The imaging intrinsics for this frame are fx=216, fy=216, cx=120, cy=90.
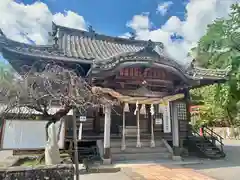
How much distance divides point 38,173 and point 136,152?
6209 mm

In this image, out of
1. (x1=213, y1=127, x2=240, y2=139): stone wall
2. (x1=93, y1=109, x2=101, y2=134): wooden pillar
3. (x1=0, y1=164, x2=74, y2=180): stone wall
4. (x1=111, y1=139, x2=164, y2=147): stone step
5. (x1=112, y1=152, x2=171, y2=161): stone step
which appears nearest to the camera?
(x1=0, y1=164, x2=74, y2=180): stone wall

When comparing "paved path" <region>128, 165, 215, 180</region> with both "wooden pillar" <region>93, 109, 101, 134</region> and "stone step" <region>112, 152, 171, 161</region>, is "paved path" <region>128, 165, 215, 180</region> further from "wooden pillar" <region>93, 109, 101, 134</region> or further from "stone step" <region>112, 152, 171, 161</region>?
"wooden pillar" <region>93, 109, 101, 134</region>

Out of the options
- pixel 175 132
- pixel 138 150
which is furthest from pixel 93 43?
pixel 175 132

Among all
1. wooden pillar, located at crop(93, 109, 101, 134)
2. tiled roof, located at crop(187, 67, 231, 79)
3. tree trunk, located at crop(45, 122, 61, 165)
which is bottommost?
tree trunk, located at crop(45, 122, 61, 165)

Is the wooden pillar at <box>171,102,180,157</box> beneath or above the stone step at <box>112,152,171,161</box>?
above

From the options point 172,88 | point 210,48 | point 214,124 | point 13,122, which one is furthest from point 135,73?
point 214,124

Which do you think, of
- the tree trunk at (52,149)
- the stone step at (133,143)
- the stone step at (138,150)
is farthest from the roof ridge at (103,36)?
the tree trunk at (52,149)

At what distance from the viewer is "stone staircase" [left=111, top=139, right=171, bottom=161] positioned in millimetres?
9906

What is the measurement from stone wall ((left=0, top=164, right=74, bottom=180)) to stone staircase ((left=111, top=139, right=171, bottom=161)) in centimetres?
496

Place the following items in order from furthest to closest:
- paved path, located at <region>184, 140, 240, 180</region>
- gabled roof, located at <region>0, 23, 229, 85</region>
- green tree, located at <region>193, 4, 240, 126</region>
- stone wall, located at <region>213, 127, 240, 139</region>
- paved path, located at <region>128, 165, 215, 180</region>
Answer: stone wall, located at <region>213, 127, 240, 139</region>
green tree, located at <region>193, 4, 240, 126</region>
gabled roof, located at <region>0, 23, 229, 85</region>
paved path, located at <region>184, 140, 240, 180</region>
paved path, located at <region>128, 165, 215, 180</region>

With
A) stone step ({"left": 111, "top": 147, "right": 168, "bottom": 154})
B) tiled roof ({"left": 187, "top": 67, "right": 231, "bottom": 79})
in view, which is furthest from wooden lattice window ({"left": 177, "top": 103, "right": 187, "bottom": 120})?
stone step ({"left": 111, "top": 147, "right": 168, "bottom": 154})

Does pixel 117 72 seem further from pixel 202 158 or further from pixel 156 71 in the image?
pixel 202 158

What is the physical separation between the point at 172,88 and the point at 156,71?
131 centimetres

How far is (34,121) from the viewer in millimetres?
8422
